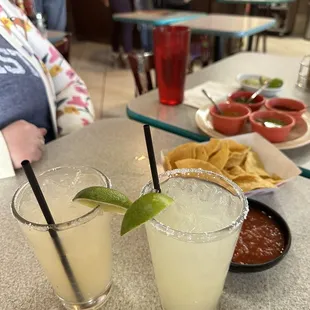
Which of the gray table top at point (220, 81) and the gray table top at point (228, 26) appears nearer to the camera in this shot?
the gray table top at point (220, 81)

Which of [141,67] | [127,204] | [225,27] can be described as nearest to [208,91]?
[141,67]

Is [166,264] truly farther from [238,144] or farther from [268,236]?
[238,144]

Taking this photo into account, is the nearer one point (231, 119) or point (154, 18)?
point (231, 119)

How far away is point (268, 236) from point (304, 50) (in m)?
5.31

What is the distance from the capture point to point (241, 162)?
87 centimetres

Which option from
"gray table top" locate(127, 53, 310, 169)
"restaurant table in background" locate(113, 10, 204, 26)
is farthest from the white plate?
"restaurant table in background" locate(113, 10, 204, 26)

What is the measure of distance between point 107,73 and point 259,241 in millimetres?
4146

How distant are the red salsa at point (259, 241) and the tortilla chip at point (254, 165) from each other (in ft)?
0.45

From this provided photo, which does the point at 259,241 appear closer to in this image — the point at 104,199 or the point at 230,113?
the point at 104,199

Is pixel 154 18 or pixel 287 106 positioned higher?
pixel 287 106

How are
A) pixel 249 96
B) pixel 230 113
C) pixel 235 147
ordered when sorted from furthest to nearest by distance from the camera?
pixel 249 96, pixel 230 113, pixel 235 147

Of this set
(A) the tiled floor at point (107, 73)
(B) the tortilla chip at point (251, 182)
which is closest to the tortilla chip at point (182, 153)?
(B) the tortilla chip at point (251, 182)

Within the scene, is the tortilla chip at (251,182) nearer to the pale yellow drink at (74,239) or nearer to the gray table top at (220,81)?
the gray table top at (220,81)

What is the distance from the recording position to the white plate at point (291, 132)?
1.02m
